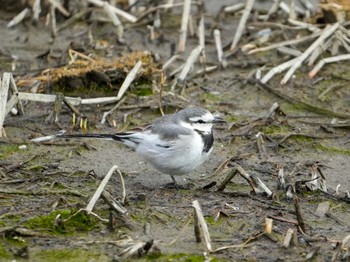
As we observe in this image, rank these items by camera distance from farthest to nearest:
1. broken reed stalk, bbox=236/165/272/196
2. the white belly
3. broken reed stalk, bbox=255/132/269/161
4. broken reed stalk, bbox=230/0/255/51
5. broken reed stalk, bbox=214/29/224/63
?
1. broken reed stalk, bbox=230/0/255/51
2. broken reed stalk, bbox=214/29/224/63
3. broken reed stalk, bbox=255/132/269/161
4. the white belly
5. broken reed stalk, bbox=236/165/272/196

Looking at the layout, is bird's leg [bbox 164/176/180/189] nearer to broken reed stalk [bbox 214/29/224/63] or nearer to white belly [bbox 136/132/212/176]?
white belly [bbox 136/132/212/176]

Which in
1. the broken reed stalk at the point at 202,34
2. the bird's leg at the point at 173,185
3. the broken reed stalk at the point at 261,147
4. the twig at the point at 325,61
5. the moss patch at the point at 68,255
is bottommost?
the broken reed stalk at the point at 261,147

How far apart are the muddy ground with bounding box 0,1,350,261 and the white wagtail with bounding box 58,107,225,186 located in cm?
26

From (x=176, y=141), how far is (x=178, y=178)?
2.19 ft

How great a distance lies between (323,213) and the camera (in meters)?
8.24

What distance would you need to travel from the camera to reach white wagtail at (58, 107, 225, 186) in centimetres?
888

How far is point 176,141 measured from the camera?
896 cm

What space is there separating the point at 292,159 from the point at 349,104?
1764 millimetres

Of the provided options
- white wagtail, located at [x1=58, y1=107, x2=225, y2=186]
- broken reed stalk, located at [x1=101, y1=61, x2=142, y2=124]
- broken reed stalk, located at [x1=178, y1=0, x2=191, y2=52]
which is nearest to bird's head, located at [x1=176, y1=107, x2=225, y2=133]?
white wagtail, located at [x1=58, y1=107, x2=225, y2=186]

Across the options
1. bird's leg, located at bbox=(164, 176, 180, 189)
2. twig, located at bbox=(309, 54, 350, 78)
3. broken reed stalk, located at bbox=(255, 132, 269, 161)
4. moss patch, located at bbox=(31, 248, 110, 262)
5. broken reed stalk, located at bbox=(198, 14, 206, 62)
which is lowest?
broken reed stalk, located at bbox=(255, 132, 269, 161)

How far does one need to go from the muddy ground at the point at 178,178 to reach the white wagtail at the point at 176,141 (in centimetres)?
26

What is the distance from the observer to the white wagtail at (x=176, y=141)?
349 inches

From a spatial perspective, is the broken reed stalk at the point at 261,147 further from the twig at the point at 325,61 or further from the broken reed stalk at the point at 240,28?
the broken reed stalk at the point at 240,28

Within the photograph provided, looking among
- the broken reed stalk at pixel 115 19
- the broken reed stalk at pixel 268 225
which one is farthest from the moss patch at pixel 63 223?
the broken reed stalk at pixel 115 19
